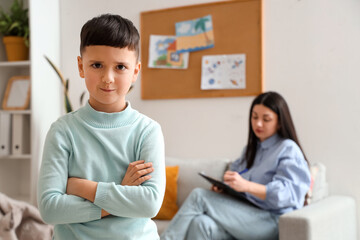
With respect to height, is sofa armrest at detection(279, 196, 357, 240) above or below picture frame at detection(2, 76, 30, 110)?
below

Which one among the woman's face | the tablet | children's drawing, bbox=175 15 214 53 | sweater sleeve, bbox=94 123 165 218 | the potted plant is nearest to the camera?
sweater sleeve, bbox=94 123 165 218

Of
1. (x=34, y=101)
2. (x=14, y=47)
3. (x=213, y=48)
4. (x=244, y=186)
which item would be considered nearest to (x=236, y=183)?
(x=244, y=186)

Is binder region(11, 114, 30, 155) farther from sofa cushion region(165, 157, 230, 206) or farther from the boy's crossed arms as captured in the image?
the boy's crossed arms

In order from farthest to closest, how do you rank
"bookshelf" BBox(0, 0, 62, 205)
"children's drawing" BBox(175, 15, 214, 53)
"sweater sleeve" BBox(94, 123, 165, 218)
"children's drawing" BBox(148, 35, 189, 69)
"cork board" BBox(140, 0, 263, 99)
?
1. "bookshelf" BBox(0, 0, 62, 205)
2. "children's drawing" BBox(148, 35, 189, 69)
3. "children's drawing" BBox(175, 15, 214, 53)
4. "cork board" BBox(140, 0, 263, 99)
5. "sweater sleeve" BBox(94, 123, 165, 218)

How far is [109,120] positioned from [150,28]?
2.48 meters

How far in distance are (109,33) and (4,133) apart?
111 inches

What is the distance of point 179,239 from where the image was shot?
2.27m

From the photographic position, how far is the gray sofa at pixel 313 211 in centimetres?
194

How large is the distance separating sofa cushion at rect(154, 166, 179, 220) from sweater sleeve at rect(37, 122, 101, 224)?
187cm

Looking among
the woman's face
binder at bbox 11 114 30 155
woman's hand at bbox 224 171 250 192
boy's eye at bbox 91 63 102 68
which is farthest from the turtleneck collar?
binder at bbox 11 114 30 155

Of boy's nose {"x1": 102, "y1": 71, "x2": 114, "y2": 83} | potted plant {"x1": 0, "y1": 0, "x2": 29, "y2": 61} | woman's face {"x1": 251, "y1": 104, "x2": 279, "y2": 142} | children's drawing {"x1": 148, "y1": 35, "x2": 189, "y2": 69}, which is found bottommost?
woman's face {"x1": 251, "y1": 104, "x2": 279, "y2": 142}

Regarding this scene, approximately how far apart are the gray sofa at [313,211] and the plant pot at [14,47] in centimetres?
158

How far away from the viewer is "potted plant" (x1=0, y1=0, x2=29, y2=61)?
356 centimetres

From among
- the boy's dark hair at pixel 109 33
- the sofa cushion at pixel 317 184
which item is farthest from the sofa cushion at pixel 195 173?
Answer: the boy's dark hair at pixel 109 33
